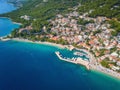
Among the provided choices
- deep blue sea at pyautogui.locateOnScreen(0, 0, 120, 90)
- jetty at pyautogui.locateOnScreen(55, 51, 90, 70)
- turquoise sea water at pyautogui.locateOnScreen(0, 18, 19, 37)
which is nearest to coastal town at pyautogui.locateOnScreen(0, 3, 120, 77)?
jetty at pyautogui.locateOnScreen(55, 51, 90, 70)

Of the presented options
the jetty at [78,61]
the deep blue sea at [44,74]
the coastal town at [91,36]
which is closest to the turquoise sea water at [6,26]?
the coastal town at [91,36]

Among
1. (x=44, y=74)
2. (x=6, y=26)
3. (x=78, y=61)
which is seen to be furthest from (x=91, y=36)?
(x=6, y=26)

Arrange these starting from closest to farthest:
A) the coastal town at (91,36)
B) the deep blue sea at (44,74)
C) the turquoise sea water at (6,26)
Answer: the deep blue sea at (44,74), the coastal town at (91,36), the turquoise sea water at (6,26)

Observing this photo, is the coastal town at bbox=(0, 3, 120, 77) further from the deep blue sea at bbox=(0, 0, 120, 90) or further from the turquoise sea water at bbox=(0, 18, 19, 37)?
the turquoise sea water at bbox=(0, 18, 19, 37)

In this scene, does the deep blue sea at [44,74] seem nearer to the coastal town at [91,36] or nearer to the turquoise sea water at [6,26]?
the coastal town at [91,36]

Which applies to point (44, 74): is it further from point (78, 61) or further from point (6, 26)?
point (6, 26)

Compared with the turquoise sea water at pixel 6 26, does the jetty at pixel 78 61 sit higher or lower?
lower
